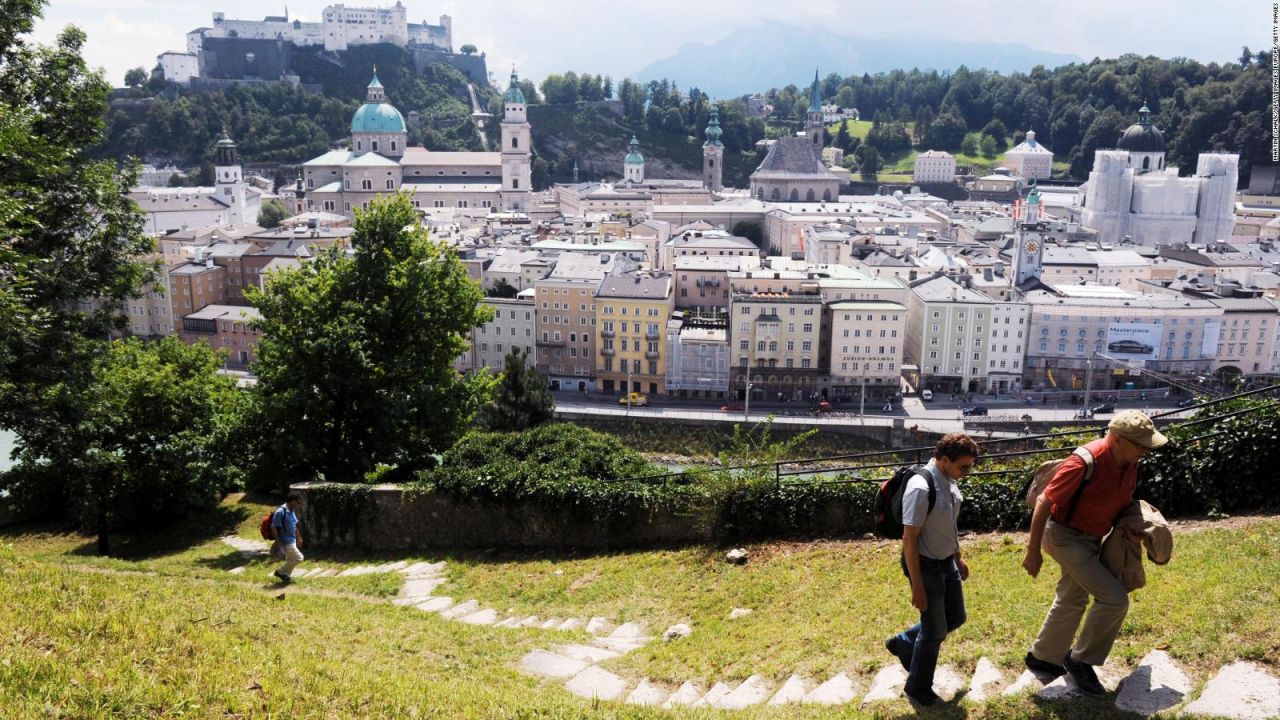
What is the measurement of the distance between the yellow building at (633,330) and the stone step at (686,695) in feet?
130

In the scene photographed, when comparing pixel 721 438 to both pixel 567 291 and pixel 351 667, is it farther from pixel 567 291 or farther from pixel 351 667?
pixel 351 667

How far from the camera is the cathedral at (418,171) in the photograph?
288ft

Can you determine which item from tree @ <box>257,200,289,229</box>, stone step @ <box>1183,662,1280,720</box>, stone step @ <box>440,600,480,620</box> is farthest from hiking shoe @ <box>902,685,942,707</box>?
tree @ <box>257,200,289,229</box>

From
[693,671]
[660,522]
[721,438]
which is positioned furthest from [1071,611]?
[721,438]

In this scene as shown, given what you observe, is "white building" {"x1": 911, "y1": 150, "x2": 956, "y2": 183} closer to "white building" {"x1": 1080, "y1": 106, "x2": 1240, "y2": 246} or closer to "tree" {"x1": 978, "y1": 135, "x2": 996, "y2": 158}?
"tree" {"x1": 978, "y1": 135, "x2": 996, "y2": 158}

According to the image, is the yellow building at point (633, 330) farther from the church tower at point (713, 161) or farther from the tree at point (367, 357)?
the church tower at point (713, 161)

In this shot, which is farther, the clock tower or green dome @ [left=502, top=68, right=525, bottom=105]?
green dome @ [left=502, top=68, right=525, bottom=105]

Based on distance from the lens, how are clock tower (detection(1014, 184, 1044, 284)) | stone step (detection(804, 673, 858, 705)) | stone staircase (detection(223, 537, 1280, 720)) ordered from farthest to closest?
clock tower (detection(1014, 184, 1044, 284))
stone step (detection(804, 673, 858, 705))
stone staircase (detection(223, 537, 1280, 720))

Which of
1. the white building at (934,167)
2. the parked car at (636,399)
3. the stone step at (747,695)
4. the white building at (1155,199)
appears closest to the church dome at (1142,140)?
the white building at (1155,199)

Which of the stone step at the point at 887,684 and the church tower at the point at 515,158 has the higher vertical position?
the church tower at the point at 515,158

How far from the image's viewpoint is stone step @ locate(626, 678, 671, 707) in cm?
575

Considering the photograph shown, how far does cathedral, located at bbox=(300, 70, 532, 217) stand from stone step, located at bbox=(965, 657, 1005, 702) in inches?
3245

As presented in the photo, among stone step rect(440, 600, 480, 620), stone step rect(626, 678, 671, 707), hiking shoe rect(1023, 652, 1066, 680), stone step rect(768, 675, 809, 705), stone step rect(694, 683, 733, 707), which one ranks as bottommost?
stone step rect(440, 600, 480, 620)

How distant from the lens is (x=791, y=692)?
5465 mm
